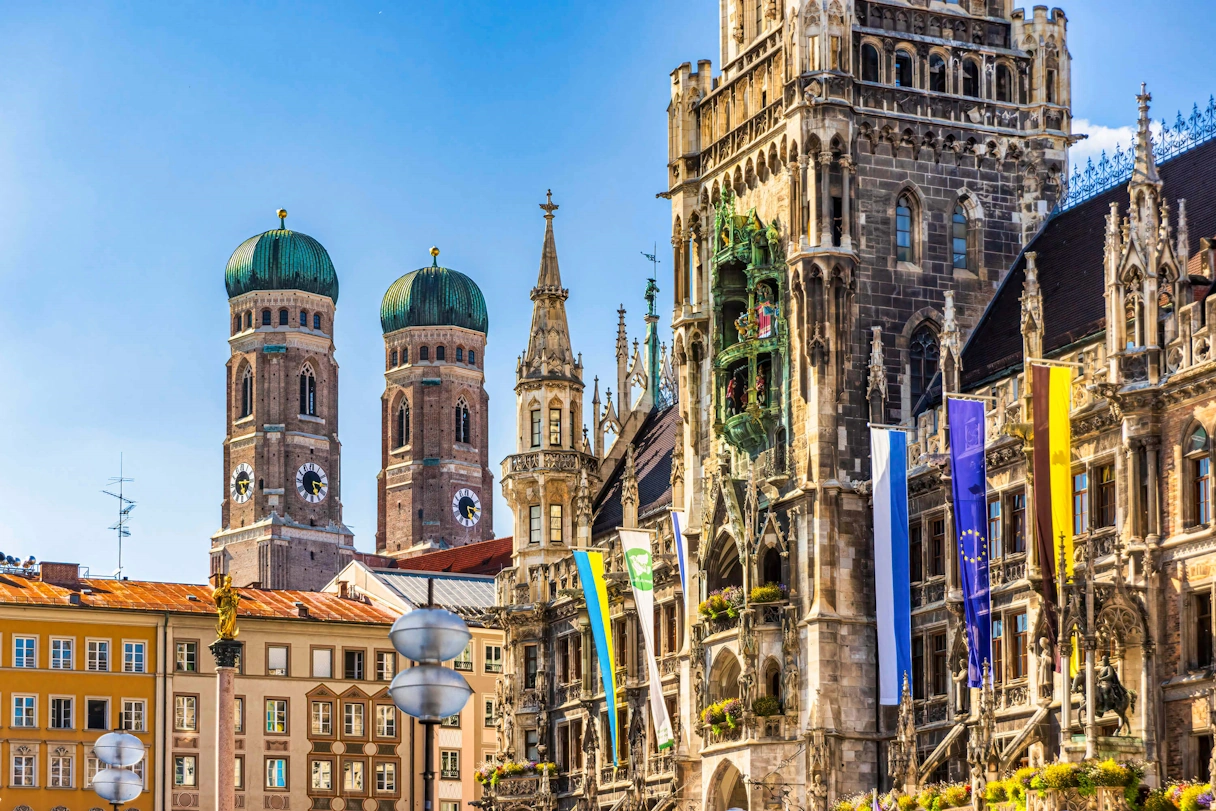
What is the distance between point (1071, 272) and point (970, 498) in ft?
31.0

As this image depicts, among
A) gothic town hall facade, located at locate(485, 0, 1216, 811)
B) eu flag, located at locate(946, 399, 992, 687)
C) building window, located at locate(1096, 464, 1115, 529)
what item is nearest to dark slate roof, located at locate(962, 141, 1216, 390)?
gothic town hall facade, located at locate(485, 0, 1216, 811)

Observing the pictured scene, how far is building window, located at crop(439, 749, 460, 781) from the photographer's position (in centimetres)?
Answer: 11131

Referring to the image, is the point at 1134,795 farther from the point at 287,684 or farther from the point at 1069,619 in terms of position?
the point at 287,684

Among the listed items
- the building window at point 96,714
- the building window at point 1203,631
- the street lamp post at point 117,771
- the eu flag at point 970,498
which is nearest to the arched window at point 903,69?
the eu flag at point 970,498

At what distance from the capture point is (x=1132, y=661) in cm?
5856

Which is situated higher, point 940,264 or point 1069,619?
point 940,264

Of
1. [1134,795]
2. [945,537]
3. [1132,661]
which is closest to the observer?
[1134,795]

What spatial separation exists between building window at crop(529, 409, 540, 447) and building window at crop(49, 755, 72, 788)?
87.1 feet

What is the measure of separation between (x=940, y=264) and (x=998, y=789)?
1956 centimetres

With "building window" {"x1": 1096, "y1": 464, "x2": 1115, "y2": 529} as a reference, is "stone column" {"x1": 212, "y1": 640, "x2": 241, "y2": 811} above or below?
below

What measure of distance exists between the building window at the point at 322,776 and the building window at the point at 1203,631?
58.6m

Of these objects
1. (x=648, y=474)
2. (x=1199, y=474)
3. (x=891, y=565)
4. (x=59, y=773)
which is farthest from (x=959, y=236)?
(x=59, y=773)

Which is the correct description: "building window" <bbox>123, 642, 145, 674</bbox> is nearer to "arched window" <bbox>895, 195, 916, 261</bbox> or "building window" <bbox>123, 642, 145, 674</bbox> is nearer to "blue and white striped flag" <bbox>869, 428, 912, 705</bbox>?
"arched window" <bbox>895, 195, 916, 261</bbox>

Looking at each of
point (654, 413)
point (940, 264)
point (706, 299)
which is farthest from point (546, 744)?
point (940, 264)
